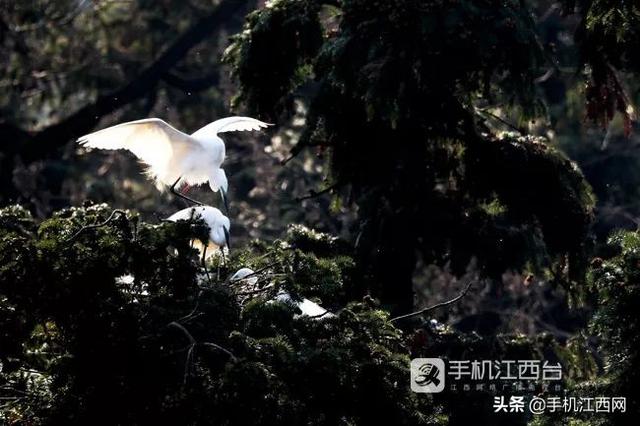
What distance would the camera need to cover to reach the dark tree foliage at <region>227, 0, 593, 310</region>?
20.7 feet

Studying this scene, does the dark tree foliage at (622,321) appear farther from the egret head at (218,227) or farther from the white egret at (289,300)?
the egret head at (218,227)

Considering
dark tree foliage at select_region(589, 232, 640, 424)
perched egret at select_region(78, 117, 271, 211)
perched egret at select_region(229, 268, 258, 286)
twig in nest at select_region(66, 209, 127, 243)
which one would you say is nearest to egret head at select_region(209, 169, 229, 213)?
perched egret at select_region(78, 117, 271, 211)

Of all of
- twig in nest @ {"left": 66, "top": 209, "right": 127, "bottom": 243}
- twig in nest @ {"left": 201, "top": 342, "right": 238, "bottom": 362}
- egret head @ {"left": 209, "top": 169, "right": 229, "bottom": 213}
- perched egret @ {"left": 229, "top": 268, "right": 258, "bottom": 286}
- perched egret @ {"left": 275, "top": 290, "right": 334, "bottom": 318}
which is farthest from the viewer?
egret head @ {"left": 209, "top": 169, "right": 229, "bottom": 213}

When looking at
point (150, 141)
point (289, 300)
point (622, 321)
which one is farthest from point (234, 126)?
point (622, 321)

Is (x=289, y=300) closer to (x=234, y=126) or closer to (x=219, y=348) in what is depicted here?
(x=219, y=348)

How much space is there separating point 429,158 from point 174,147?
4.51ft

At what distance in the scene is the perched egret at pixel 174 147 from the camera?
19.8 feet

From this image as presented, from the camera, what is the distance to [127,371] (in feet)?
14.7

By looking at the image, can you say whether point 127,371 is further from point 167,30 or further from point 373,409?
point 167,30

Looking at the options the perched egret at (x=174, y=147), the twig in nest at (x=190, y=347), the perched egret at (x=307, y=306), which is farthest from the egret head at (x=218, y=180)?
the twig in nest at (x=190, y=347)

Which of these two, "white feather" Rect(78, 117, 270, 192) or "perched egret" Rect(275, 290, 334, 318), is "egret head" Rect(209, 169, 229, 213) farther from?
"perched egret" Rect(275, 290, 334, 318)

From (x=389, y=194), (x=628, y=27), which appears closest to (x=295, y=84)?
(x=389, y=194)

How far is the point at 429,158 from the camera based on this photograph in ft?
21.7

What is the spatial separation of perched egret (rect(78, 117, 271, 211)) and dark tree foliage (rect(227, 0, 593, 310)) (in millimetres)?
291
